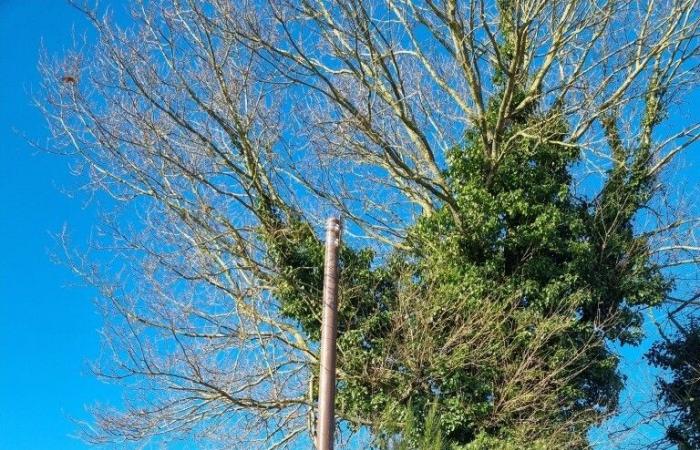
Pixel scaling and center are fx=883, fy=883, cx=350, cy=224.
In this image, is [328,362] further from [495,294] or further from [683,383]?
[683,383]

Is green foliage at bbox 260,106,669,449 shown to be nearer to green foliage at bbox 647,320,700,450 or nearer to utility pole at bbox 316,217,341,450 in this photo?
green foliage at bbox 647,320,700,450

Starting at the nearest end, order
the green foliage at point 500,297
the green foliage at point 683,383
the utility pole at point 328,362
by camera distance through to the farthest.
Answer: the utility pole at point 328,362 → the green foliage at point 500,297 → the green foliage at point 683,383

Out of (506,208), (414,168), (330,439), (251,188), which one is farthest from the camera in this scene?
(414,168)

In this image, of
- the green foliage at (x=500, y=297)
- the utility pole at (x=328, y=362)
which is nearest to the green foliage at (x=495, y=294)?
the green foliage at (x=500, y=297)

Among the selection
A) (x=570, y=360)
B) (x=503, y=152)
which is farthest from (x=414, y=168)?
(x=570, y=360)

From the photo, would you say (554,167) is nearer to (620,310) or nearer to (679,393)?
(620,310)

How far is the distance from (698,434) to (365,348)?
5.15 metres

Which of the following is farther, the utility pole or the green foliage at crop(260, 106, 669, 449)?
the green foliage at crop(260, 106, 669, 449)

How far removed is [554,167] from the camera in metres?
12.8

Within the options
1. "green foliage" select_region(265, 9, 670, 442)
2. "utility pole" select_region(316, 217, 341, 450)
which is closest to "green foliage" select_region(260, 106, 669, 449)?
"green foliage" select_region(265, 9, 670, 442)

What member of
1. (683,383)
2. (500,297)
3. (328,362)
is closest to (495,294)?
(500,297)

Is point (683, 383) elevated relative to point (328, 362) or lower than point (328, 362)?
elevated

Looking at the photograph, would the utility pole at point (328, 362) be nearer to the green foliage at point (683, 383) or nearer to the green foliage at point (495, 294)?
the green foliage at point (495, 294)

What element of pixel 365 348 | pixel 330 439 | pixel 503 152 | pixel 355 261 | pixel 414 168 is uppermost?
pixel 414 168
